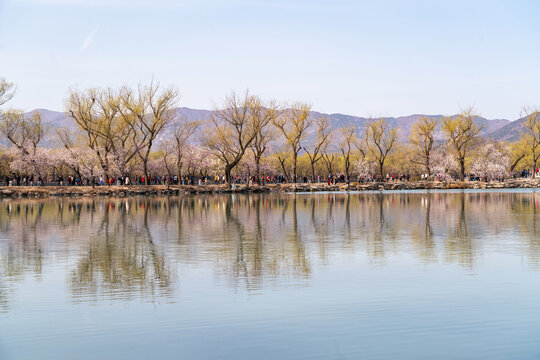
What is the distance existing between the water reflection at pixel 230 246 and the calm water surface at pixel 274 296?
0.09m

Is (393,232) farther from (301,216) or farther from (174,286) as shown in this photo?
(174,286)

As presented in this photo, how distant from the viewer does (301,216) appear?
38.7 m

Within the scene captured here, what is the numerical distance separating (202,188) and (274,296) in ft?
247

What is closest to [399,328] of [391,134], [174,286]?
[174,286]

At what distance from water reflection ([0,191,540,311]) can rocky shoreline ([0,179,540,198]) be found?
44157 mm

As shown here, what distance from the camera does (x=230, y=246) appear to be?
23.2 m

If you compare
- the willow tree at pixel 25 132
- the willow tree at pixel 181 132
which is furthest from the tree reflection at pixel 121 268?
the willow tree at pixel 181 132

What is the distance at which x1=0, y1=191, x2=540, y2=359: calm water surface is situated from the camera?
1024cm

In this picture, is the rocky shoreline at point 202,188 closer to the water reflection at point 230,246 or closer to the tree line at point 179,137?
the tree line at point 179,137

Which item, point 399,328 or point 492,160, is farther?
point 492,160

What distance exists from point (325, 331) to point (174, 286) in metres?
5.40

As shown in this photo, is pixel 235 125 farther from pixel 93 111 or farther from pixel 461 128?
pixel 461 128

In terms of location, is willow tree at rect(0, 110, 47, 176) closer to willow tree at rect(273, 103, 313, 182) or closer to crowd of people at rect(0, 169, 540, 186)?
crowd of people at rect(0, 169, 540, 186)

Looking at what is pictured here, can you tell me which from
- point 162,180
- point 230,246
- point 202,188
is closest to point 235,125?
point 202,188
